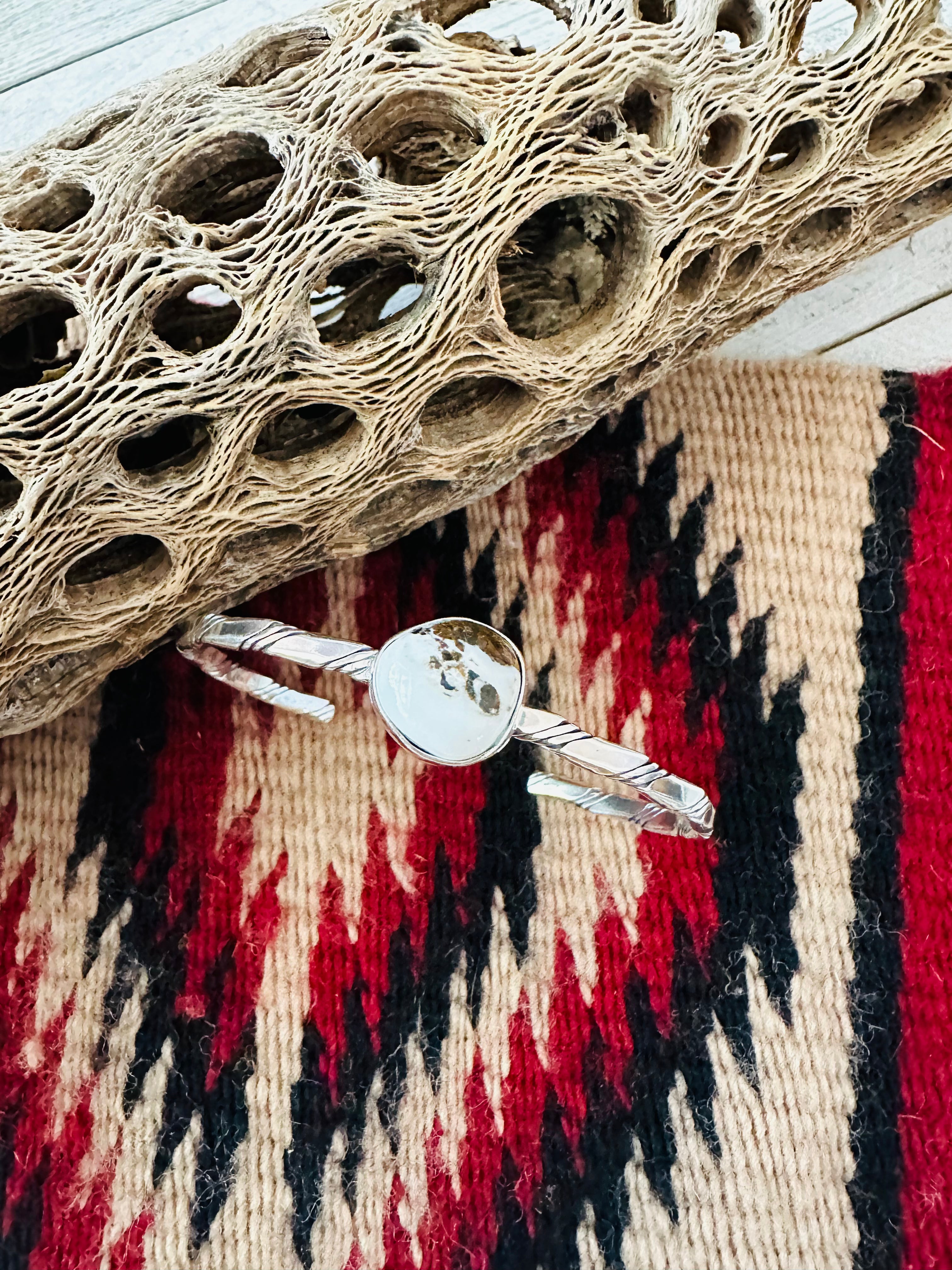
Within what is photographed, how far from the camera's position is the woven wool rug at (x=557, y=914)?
0.46m

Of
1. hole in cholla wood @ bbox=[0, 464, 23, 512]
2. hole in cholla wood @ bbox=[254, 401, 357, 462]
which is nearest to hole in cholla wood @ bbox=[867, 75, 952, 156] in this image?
hole in cholla wood @ bbox=[254, 401, 357, 462]

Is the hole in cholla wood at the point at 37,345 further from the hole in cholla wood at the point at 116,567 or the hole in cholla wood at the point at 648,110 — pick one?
the hole in cholla wood at the point at 648,110

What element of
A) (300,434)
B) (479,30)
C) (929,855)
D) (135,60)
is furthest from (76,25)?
(929,855)

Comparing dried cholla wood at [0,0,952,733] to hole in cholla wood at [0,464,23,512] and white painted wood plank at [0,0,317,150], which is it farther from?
white painted wood plank at [0,0,317,150]

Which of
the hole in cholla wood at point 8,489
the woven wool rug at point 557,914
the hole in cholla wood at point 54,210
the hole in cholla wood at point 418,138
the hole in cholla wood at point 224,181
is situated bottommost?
the woven wool rug at point 557,914

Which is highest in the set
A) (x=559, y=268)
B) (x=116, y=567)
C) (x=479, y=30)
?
(x=479, y=30)

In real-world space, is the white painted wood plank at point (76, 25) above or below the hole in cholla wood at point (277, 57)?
above

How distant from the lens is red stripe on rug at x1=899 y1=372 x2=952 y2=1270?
1.52ft

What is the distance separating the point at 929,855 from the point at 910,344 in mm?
249

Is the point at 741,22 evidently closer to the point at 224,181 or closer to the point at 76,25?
the point at 224,181

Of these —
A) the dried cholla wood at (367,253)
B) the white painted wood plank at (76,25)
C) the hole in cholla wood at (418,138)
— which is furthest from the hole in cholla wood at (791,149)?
the white painted wood plank at (76,25)

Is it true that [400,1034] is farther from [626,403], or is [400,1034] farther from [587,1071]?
[626,403]

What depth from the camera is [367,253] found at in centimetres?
35

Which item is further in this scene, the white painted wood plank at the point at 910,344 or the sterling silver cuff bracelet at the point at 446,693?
the white painted wood plank at the point at 910,344
